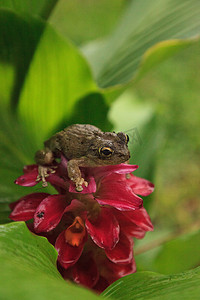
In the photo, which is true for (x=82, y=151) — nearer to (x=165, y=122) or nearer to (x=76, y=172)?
(x=76, y=172)

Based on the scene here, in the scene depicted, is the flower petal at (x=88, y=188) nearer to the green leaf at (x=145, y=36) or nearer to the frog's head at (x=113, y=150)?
the frog's head at (x=113, y=150)

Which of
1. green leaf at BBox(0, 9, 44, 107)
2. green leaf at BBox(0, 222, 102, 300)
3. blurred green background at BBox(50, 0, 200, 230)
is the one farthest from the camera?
blurred green background at BBox(50, 0, 200, 230)

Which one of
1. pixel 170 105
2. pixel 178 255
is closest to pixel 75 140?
pixel 178 255

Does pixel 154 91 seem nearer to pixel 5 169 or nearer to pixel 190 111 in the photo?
pixel 190 111

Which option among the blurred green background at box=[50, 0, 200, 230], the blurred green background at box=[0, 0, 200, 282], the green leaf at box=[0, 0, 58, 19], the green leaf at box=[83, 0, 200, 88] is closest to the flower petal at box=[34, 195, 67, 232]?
the blurred green background at box=[0, 0, 200, 282]

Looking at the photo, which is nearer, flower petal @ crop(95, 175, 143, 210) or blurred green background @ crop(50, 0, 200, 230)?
flower petal @ crop(95, 175, 143, 210)

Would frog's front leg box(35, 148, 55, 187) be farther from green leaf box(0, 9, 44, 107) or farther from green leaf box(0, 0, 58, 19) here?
green leaf box(0, 0, 58, 19)
